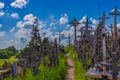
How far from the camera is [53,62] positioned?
28.0 metres

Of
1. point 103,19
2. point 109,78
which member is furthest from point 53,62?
point 109,78

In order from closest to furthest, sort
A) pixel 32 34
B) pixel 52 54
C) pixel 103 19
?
pixel 103 19
pixel 32 34
pixel 52 54

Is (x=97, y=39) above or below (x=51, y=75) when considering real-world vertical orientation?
above

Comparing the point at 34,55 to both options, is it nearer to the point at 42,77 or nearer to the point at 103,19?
the point at 42,77

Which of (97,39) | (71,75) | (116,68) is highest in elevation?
(97,39)

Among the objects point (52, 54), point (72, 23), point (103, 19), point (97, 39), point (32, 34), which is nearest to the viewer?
point (97, 39)

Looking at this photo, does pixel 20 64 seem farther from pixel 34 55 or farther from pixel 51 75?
pixel 51 75

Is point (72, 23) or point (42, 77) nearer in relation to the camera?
point (42, 77)

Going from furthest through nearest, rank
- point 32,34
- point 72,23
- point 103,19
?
point 72,23
point 32,34
point 103,19

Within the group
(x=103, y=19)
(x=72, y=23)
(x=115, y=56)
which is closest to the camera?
(x=115, y=56)

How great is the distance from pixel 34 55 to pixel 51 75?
568 cm

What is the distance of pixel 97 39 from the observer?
1720cm

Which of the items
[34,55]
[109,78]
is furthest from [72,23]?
[109,78]

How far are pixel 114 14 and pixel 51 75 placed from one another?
307 inches
